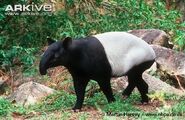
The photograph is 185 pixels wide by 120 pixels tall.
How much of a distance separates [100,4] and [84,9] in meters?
0.44

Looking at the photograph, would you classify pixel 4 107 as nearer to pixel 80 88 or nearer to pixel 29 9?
pixel 80 88

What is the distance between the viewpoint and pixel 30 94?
9.12 m

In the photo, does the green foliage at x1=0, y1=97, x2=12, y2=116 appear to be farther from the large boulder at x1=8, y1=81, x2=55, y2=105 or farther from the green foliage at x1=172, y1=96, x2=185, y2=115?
the green foliage at x1=172, y1=96, x2=185, y2=115

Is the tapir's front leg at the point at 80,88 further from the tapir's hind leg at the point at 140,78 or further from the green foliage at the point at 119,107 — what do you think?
the tapir's hind leg at the point at 140,78

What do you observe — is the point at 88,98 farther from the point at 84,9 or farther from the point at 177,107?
the point at 84,9

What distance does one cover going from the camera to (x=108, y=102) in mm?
8484

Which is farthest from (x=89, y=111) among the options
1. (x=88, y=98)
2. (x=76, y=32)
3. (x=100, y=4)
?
(x=100, y=4)

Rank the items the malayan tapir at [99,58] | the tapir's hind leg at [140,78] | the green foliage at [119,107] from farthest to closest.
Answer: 1. the tapir's hind leg at [140,78]
2. the malayan tapir at [99,58]
3. the green foliage at [119,107]

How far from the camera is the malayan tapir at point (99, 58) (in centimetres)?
798

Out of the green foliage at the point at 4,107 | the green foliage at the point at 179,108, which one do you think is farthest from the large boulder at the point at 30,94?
the green foliage at the point at 179,108

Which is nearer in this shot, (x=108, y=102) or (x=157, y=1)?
(x=108, y=102)

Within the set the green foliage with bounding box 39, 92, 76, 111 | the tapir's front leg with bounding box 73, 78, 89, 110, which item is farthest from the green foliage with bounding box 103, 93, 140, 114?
the green foliage with bounding box 39, 92, 76, 111

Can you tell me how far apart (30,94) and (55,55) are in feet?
4.77

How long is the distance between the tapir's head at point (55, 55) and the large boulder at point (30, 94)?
49.2 inches
